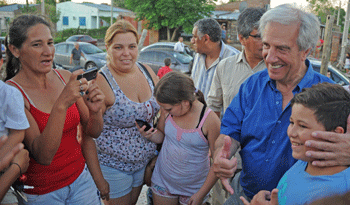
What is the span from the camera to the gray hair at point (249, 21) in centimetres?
294

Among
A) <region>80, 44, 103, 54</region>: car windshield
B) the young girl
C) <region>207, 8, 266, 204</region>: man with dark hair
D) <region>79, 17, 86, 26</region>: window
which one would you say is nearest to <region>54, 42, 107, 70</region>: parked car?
<region>80, 44, 103, 54</region>: car windshield

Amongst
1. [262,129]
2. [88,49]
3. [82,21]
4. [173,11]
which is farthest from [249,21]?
[82,21]

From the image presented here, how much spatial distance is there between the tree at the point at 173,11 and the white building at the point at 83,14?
17.7m

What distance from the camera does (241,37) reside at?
3051 millimetres

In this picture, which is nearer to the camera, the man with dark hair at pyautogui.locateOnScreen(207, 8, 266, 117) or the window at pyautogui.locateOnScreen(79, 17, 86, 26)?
the man with dark hair at pyautogui.locateOnScreen(207, 8, 266, 117)

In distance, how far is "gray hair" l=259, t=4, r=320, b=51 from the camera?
5.98 ft

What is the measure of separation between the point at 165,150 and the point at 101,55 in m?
13.0

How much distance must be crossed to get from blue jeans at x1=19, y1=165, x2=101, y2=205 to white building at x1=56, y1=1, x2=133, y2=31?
45.0 meters

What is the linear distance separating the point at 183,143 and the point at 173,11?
2564cm

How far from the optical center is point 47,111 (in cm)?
196

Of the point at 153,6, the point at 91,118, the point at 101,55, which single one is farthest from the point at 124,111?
the point at 153,6

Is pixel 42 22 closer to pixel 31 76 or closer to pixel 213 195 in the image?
pixel 31 76

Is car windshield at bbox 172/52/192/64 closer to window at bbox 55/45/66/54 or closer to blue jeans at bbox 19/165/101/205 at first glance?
window at bbox 55/45/66/54

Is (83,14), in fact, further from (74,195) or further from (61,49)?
(74,195)
